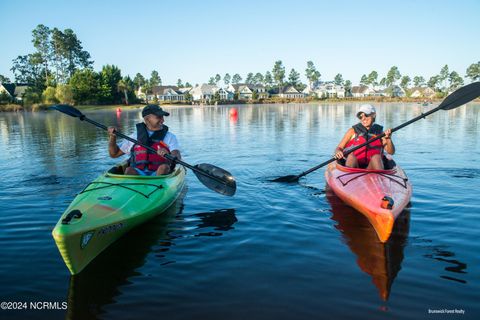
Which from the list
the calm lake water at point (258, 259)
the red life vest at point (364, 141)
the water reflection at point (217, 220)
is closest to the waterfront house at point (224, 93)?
the calm lake water at point (258, 259)

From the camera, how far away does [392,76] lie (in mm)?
117000

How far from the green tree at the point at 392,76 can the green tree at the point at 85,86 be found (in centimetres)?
9383

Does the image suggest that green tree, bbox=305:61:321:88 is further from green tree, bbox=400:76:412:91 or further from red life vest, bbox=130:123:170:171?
red life vest, bbox=130:123:170:171

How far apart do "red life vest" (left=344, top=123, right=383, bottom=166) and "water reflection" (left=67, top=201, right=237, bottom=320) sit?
2.60 metres

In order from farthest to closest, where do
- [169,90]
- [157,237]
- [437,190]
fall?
[169,90]
[437,190]
[157,237]

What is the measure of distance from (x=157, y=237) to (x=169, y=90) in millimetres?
89721

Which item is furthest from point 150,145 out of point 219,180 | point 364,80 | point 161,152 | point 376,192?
point 364,80

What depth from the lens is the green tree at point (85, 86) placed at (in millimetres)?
54812

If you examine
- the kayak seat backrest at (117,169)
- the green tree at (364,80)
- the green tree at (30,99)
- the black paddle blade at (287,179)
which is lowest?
the black paddle blade at (287,179)

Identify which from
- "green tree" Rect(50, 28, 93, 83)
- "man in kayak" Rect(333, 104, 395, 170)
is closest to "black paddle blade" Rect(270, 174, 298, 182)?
"man in kayak" Rect(333, 104, 395, 170)

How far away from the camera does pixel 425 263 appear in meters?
4.30

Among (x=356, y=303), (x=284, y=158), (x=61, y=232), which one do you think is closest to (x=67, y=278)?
(x=61, y=232)

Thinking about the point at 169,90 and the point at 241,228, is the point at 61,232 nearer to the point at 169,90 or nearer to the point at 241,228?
the point at 241,228

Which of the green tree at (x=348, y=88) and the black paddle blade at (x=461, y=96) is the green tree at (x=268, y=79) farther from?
the black paddle blade at (x=461, y=96)
